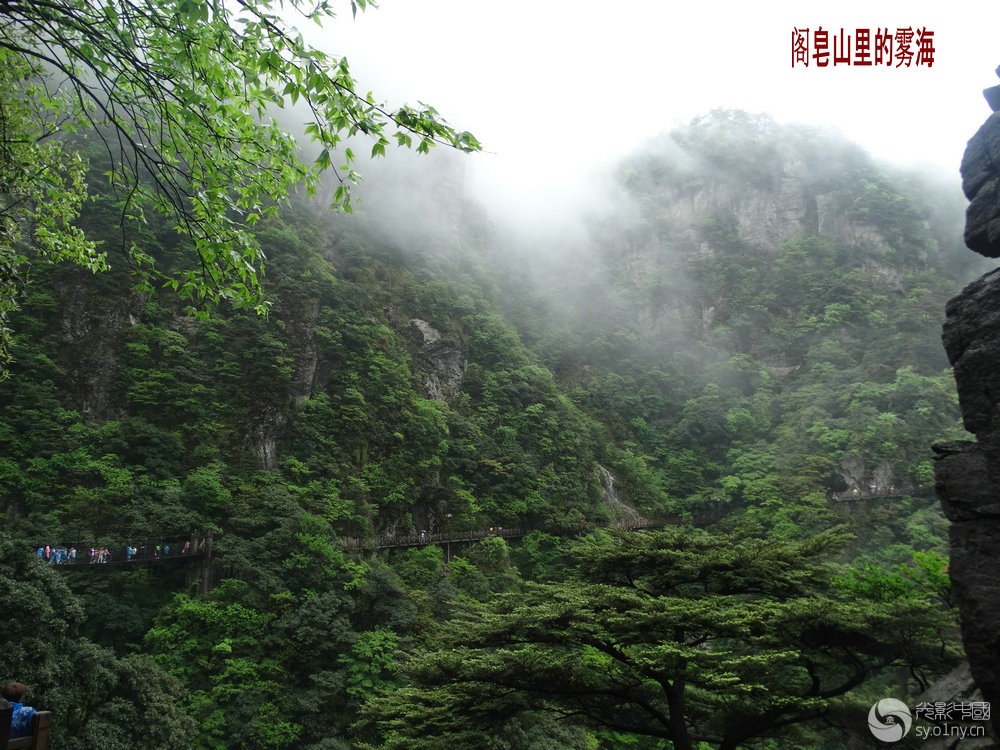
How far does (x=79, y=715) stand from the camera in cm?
795

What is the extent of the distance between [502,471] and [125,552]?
43.4 ft

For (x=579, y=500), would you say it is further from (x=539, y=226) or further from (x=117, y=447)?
(x=539, y=226)

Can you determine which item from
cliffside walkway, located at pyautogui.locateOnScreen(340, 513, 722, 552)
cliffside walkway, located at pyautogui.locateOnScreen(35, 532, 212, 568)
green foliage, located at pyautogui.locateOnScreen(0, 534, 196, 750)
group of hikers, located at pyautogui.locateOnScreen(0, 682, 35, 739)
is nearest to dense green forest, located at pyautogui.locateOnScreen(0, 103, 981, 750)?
green foliage, located at pyautogui.locateOnScreen(0, 534, 196, 750)

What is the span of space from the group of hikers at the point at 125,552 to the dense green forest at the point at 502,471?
11.1 inches

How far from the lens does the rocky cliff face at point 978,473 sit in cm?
392

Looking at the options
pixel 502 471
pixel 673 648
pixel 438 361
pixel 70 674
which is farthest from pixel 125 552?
pixel 438 361

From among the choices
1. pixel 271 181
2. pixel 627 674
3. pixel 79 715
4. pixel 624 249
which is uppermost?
pixel 624 249

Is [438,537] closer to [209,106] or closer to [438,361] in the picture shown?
[438,361]

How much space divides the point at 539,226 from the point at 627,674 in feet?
148

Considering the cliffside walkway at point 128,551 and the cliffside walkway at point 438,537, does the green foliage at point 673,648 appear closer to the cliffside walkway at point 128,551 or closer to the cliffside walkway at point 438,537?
the cliffside walkway at point 438,537

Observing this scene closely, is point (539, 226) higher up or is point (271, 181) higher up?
point (539, 226)

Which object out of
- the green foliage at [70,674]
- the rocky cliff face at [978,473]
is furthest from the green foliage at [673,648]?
the green foliage at [70,674]

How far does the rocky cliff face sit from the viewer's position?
3924 millimetres

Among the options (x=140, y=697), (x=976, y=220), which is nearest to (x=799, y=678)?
(x=976, y=220)
